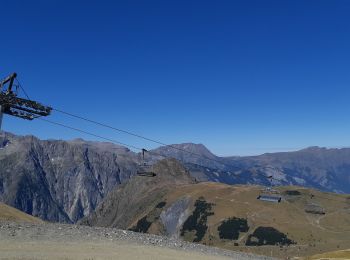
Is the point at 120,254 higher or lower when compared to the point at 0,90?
lower

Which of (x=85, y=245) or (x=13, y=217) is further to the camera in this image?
(x=13, y=217)

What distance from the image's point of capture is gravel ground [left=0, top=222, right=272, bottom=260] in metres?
40.8

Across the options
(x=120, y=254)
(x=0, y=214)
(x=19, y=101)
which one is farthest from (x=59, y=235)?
(x=0, y=214)

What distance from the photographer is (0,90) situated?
39188 millimetres

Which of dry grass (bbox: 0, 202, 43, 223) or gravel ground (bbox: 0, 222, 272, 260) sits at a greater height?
dry grass (bbox: 0, 202, 43, 223)

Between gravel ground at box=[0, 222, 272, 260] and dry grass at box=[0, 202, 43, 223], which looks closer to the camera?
gravel ground at box=[0, 222, 272, 260]

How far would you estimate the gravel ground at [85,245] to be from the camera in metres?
40.8

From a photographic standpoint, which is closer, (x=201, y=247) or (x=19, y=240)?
(x=19, y=240)

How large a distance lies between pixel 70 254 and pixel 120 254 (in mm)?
5422

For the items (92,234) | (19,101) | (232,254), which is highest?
(19,101)

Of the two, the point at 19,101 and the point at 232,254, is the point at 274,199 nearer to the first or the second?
the point at 232,254

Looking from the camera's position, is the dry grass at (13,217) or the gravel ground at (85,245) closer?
the gravel ground at (85,245)

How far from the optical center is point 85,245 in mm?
46375

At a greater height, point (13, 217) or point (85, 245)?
point (13, 217)
